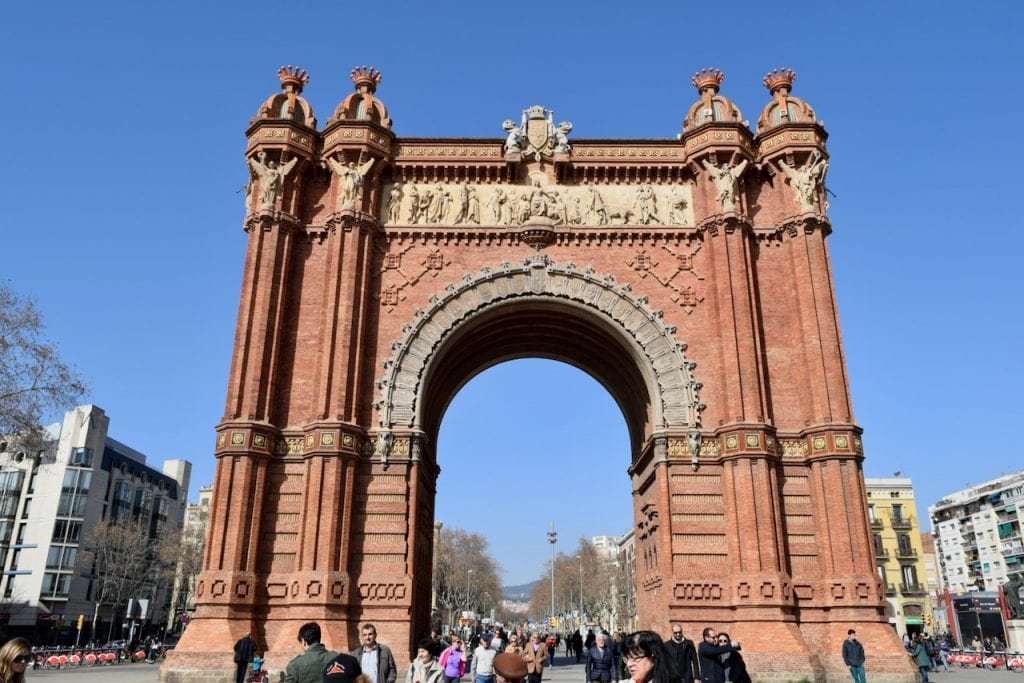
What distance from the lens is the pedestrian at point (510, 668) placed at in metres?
5.32

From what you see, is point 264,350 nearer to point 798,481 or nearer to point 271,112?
point 271,112

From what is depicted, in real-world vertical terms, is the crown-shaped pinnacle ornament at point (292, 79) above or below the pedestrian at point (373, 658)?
above

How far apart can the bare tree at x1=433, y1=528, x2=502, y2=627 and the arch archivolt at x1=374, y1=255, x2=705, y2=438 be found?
51.6 metres

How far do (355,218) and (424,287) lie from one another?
2994mm

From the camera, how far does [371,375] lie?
23344 mm

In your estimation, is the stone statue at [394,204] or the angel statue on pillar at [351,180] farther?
the stone statue at [394,204]

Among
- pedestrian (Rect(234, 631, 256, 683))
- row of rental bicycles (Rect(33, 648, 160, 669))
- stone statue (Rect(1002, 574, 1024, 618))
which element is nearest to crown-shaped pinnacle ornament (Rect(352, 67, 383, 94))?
pedestrian (Rect(234, 631, 256, 683))

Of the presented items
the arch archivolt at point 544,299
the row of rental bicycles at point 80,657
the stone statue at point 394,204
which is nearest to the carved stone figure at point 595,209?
the arch archivolt at point 544,299

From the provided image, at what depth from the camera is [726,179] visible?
80.2 ft

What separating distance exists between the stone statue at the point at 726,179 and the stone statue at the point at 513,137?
19.5 ft

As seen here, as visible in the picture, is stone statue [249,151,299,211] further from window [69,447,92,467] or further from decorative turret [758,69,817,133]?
window [69,447,92,467]

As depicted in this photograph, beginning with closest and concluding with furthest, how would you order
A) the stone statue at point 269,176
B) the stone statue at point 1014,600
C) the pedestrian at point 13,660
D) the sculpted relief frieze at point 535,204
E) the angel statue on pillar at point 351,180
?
the pedestrian at point 13,660 → the stone statue at point 269,176 → the angel statue on pillar at point 351,180 → the sculpted relief frieze at point 535,204 → the stone statue at point 1014,600

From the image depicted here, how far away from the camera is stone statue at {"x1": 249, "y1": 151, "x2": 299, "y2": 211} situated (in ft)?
78.8

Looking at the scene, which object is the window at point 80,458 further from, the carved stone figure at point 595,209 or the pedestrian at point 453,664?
the pedestrian at point 453,664
